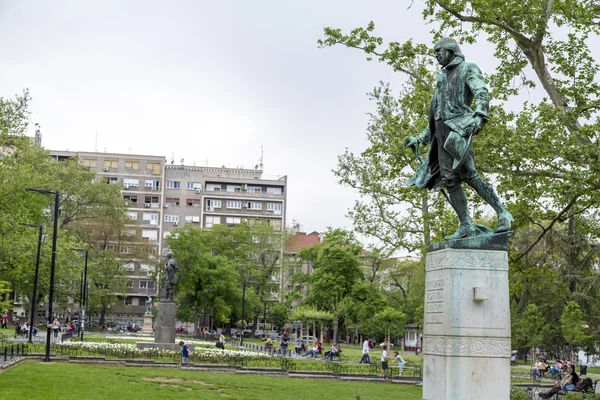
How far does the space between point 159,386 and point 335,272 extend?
1229 inches

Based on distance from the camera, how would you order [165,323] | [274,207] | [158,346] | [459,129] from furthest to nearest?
[274,207] < [165,323] < [158,346] < [459,129]

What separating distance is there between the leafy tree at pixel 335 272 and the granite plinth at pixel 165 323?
1770cm

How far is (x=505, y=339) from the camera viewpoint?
30.2 ft

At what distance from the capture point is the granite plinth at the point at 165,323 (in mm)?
34094

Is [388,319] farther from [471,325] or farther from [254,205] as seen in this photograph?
[254,205]

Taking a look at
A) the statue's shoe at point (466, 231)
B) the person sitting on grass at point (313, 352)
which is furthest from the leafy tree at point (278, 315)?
the statue's shoe at point (466, 231)

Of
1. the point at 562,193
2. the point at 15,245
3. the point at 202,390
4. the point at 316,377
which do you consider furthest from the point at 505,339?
the point at 15,245

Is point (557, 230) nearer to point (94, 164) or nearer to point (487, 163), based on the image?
point (487, 163)

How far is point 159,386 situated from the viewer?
20.6 metres

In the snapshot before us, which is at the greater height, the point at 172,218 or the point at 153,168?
the point at 153,168

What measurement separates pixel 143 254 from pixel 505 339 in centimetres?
6071

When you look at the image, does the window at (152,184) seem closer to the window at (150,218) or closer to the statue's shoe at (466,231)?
the window at (150,218)

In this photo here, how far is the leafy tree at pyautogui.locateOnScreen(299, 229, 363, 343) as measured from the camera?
166 feet

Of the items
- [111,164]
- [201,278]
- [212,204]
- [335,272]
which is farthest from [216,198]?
[335,272]
